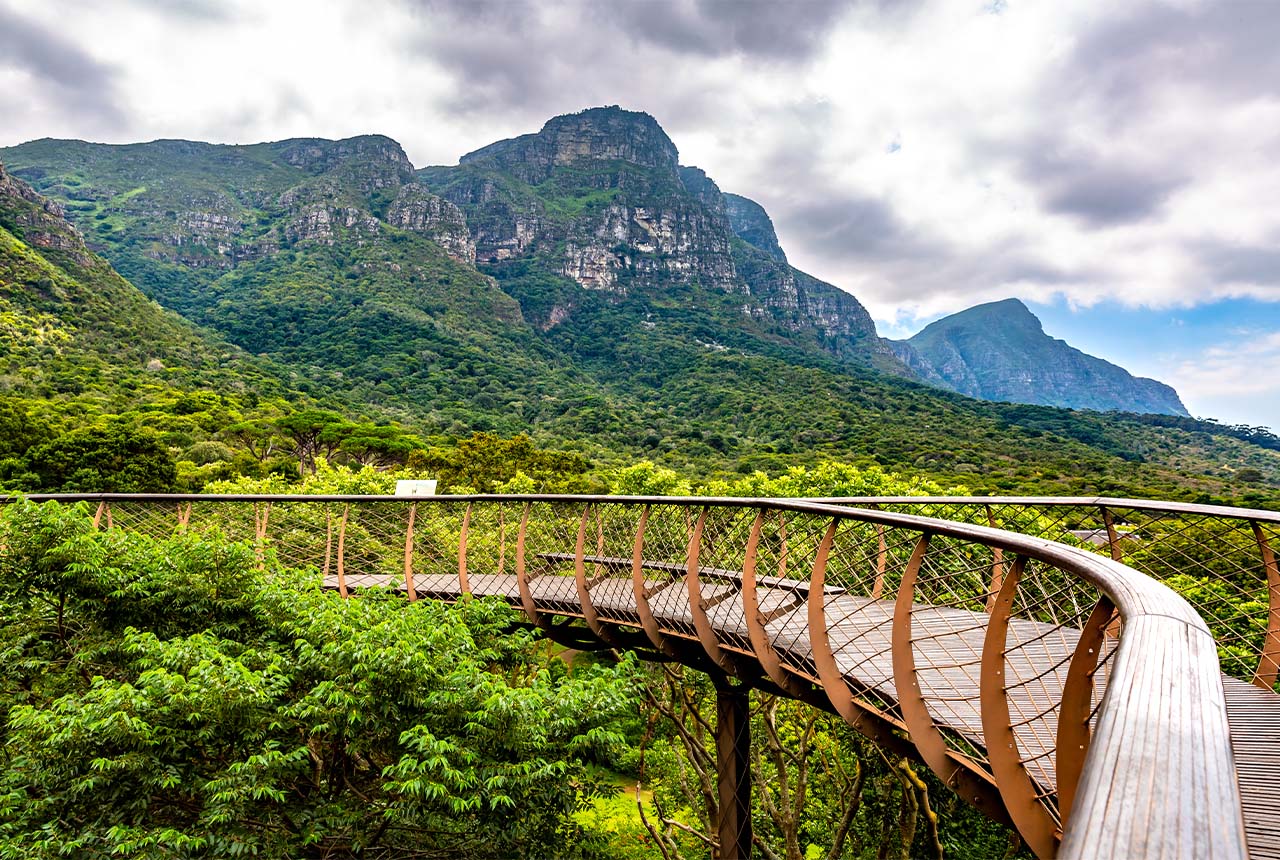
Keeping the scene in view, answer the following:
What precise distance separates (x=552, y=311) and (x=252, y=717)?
10929cm

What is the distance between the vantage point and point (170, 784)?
3.52m

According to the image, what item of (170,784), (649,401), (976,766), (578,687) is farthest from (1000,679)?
(649,401)

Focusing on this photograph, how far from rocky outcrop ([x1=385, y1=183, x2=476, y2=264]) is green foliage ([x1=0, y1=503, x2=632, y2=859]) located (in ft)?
350

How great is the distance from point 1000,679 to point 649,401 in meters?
75.1

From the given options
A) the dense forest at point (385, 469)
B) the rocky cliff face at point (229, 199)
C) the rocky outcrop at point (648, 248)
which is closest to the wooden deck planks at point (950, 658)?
the dense forest at point (385, 469)

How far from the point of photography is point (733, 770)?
16.9 ft

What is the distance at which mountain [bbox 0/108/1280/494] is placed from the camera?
52.2 m

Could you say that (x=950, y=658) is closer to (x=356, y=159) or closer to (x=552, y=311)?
(x=552, y=311)

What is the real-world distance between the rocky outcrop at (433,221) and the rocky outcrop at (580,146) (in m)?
56.2

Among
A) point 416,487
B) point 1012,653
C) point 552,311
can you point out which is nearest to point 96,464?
point 416,487

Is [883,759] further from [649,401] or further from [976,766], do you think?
[649,401]

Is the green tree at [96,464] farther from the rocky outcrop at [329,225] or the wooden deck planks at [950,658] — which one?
the rocky outcrop at [329,225]

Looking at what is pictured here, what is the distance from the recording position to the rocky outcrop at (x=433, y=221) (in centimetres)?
10775

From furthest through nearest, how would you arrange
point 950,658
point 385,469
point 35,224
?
1. point 35,224
2. point 385,469
3. point 950,658
